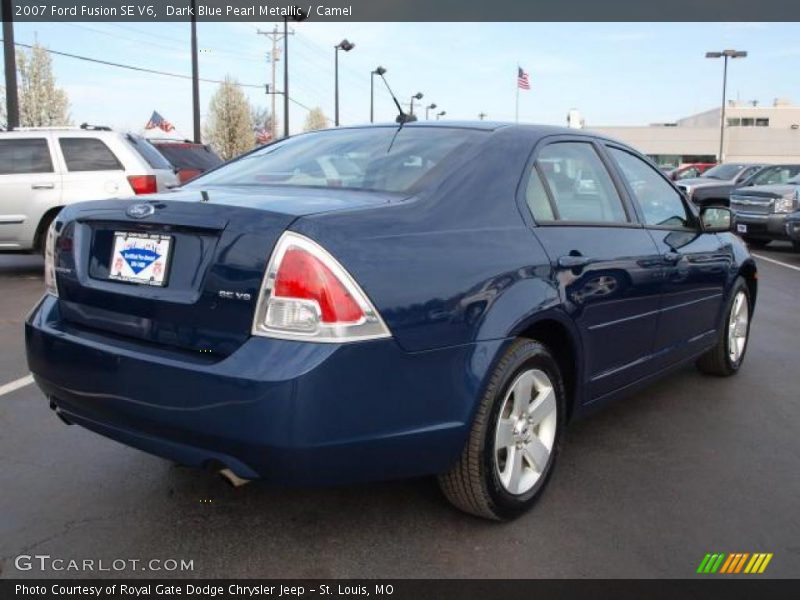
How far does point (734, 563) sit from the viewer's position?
2852 mm

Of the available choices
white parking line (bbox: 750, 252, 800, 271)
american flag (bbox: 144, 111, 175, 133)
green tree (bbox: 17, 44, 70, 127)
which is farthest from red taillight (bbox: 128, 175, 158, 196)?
green tree (bbox: 17, 44, 70, 127)

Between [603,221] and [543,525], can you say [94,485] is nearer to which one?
[543,525]

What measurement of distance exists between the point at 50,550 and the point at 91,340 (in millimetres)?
783

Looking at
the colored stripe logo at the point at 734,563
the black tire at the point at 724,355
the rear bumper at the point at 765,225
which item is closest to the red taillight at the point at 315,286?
the colored stripe logo at the point at 734,563

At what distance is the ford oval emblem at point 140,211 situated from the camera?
2.77 m

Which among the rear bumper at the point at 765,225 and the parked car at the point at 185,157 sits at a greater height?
the parked car at the point at 185,157

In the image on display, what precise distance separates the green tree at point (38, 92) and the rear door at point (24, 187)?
25.8 metres

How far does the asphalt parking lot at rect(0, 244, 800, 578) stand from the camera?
9.20 feet

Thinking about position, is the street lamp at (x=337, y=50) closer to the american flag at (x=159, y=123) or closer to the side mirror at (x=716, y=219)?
the american flag at (x=159, y=123)

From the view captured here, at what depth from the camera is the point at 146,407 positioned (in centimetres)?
258

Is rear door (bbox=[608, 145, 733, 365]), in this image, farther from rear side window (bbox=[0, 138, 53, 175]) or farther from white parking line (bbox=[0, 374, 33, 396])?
rear side window (bbox=[0, 138, 53, 175])

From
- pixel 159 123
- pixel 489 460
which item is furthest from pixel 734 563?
pixel 159 123

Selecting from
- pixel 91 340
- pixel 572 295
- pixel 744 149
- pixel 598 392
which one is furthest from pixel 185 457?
pixel 744 149

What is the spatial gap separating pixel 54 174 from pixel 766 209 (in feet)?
39.5
